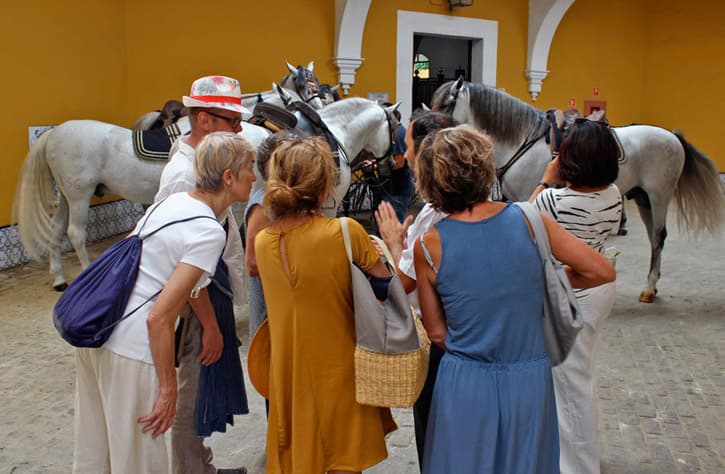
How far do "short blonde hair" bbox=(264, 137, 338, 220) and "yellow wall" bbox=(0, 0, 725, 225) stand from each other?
19.3ft

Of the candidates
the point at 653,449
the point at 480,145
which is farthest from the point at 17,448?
the point at 653,449

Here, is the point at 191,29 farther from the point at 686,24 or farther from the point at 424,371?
the point at 686,24

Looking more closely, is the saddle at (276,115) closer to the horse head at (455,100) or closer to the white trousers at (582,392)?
the horse head at (455,100)

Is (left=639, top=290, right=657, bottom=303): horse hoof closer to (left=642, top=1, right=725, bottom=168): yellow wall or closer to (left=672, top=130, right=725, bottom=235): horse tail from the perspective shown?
(left=672, top=130, right=725, bottom=235): horse tail

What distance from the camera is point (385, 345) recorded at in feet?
6.12

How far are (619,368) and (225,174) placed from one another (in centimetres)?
318

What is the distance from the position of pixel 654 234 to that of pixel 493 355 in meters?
4.42

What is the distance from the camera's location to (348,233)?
6.19 feet

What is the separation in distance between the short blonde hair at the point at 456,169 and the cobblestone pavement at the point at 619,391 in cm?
163

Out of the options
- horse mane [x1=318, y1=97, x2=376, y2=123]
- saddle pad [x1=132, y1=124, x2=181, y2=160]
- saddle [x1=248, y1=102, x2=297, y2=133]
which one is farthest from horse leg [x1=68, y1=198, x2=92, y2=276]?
horse mane [x1=318, y1=97, x2=376, y2=123]

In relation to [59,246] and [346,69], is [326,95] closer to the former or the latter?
[346,69]

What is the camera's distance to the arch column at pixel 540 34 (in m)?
11.2

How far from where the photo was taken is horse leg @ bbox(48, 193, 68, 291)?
19.8 ft

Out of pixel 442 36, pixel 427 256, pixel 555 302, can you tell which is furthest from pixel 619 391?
pixel 442 36
